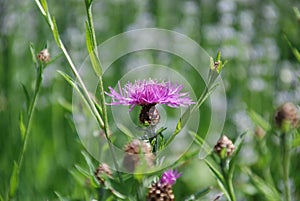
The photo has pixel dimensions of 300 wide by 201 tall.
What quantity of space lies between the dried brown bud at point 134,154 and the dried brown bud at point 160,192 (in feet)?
0.11

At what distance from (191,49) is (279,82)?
431 millimetres

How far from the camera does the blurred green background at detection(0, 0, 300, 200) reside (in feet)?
4.65

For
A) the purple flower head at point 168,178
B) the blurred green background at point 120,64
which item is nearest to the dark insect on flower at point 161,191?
the purple flower head at point 168,178

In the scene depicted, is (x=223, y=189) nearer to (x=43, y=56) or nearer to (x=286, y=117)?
(x=286, y=117)

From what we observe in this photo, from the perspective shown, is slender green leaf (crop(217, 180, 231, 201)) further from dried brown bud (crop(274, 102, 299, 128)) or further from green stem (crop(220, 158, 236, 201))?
dried brown bud (crop(274, 102, 299, 128))

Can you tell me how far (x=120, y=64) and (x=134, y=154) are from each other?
1415 millimetres

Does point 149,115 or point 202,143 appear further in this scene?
point 202,143

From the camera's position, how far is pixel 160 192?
614 millimetres

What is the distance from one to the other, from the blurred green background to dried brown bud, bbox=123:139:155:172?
349 millimetres

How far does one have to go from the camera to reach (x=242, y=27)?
1985mm

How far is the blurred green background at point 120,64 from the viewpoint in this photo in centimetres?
142

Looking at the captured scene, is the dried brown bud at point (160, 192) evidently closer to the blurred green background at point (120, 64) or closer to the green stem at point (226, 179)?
the green stem at point (226, 179)

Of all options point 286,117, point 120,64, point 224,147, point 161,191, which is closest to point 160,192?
point 161,191

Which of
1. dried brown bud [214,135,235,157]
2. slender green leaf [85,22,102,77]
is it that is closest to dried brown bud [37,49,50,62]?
slender green leaf [85,22,102,77]
